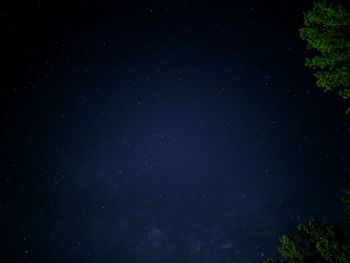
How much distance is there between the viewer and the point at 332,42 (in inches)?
237

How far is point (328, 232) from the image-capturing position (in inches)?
360

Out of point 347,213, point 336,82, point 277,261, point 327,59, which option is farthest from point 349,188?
point 277,261

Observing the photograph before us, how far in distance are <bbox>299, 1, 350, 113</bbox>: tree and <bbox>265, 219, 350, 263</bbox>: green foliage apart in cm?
431

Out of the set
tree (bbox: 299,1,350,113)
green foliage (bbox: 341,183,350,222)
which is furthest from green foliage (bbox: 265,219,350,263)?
tree (bbox: 299,1,350,113)

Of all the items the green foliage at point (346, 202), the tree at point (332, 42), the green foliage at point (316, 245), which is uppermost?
the tree at point (332, 42)

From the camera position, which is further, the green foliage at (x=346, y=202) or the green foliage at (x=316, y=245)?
the green foliage at (x=316, y=245)

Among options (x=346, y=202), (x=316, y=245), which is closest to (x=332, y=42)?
(x=346, y=202)

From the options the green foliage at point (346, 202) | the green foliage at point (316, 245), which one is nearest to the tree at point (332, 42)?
the green foliage at point (346, 202)

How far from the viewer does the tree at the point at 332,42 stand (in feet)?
19.4

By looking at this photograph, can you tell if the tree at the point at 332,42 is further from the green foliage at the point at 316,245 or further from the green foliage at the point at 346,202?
the green foliage at the point at 316,245

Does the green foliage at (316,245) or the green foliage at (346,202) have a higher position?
the green foliage at (346,202)

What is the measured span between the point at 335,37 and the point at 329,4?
2.00 ft

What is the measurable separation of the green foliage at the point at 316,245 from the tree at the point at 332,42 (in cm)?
431

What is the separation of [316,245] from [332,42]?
5743mm
